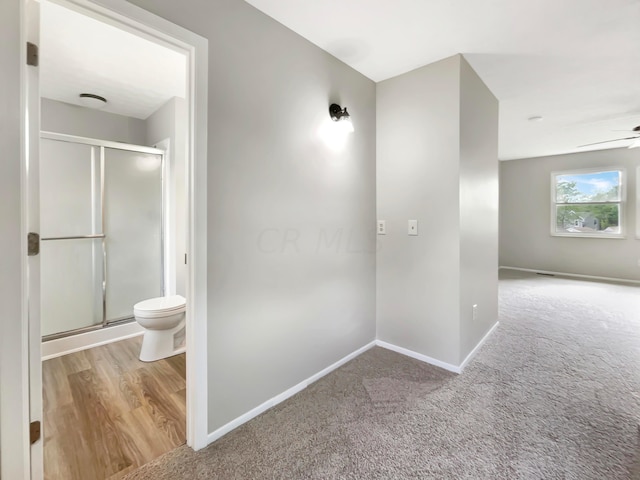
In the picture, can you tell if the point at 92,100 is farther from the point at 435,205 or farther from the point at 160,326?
the point at 435,205

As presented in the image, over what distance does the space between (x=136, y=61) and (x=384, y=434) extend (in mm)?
3171

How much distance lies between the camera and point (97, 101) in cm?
308

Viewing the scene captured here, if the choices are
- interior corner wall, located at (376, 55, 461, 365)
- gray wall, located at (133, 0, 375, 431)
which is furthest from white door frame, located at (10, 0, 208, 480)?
interior corner wall, located at (376, 55, 461, 365)

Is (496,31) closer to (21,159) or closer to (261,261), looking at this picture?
(261,261)

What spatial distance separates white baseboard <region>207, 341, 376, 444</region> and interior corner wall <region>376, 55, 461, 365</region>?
65cm

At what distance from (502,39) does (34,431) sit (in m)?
3.32

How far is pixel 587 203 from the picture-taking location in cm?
570

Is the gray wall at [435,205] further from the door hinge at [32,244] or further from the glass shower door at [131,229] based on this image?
the glass shower door at [131,229]

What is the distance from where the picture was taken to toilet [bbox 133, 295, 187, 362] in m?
2.46

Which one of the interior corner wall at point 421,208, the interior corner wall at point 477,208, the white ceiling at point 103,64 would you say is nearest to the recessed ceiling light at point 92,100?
the white ceiling at point 103,64

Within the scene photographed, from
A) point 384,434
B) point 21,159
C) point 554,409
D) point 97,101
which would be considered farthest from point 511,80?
point 97,101

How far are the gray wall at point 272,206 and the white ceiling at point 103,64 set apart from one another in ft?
2.33

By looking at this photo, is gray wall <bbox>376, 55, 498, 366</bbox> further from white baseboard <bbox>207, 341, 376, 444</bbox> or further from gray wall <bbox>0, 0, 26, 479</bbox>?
gray wall <bbox>0, 0, 26, 479</bbox>

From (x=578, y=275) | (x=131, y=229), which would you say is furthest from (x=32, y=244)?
(x=578, y=275)
